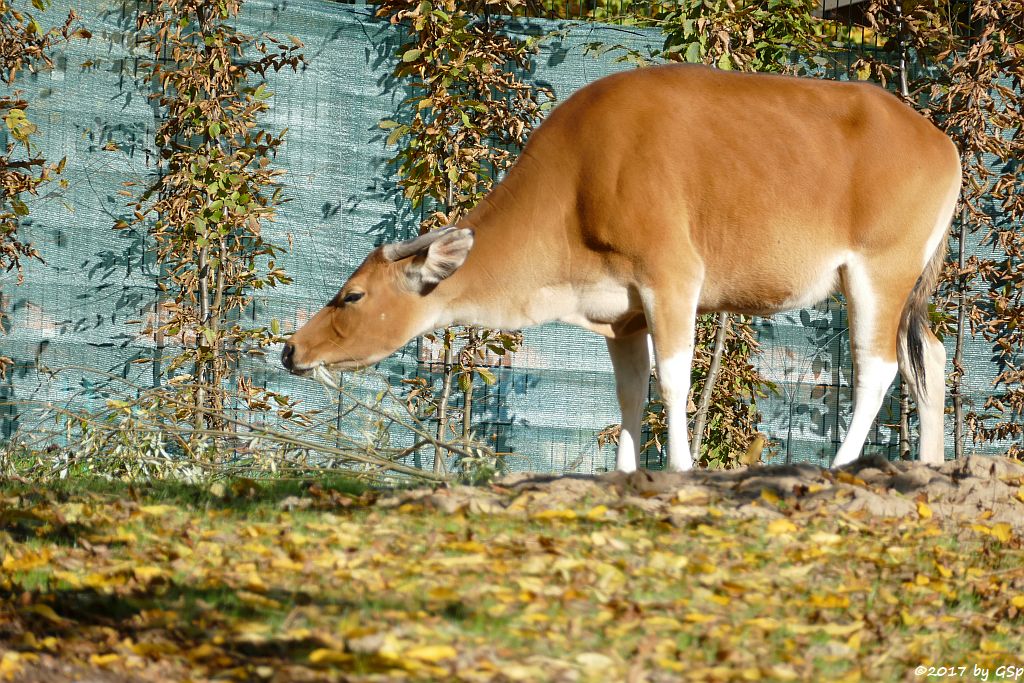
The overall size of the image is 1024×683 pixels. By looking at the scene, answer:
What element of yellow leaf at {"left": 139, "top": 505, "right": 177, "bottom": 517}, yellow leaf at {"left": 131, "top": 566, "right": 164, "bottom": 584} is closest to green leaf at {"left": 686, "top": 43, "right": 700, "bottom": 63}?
yellow leaf at {"left": 139, "top": 505, "right": 177, "bottom": 517}

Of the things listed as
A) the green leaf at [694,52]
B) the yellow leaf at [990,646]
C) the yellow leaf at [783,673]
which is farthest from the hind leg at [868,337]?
the yellow leaf at [783,673]

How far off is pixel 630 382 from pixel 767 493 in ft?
4.32

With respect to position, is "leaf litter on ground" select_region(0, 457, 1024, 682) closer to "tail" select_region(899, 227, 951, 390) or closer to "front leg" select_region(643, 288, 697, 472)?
"front leg" select_region(643, 288, 697, 472)

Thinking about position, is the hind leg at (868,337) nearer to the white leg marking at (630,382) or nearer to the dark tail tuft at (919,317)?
the dark tail tuft at (919,317)

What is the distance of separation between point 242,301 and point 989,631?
5.31 metres

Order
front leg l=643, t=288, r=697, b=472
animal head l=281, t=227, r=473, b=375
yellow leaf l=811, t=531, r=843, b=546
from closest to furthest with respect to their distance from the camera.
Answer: yellow leaf l=811, t=531, r=843, b=546 < front leg l=643, t=288, r=697, b=472 < animal head l=281, t=227, r=473, b=375

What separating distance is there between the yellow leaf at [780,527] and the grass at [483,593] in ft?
0.04

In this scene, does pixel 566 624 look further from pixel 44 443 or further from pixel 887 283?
pixel 44 443

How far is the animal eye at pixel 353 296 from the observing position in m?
6.37

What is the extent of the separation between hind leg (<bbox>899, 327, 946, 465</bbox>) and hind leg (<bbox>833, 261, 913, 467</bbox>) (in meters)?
0.38

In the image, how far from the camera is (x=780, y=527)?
4988 mm

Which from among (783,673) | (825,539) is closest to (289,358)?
(825,539)

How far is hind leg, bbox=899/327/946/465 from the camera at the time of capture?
679 cm

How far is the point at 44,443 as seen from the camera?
8.01 metres
